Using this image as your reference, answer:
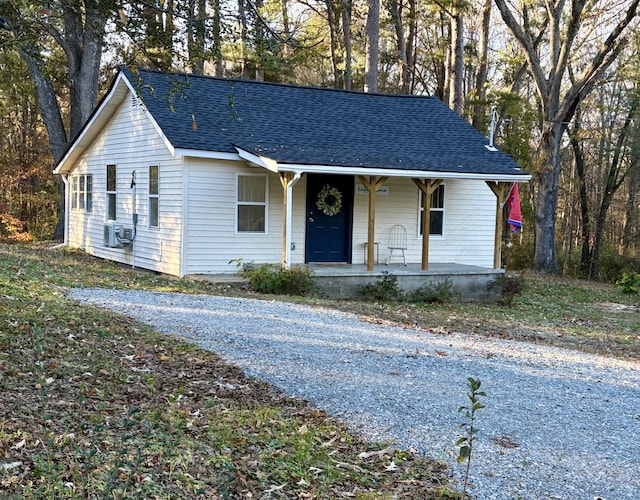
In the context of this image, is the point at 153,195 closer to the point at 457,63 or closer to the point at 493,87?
the point at 457,63

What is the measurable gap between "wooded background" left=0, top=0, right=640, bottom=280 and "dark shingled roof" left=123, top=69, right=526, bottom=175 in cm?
95

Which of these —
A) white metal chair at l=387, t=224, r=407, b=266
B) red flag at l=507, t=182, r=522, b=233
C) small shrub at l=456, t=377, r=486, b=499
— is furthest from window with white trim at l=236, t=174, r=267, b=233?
small shrub at l=456, t=377, r=486, b=499

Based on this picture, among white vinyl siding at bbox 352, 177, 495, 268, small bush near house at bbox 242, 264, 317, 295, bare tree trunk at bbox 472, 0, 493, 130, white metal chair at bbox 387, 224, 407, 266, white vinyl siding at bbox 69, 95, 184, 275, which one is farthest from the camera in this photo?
bare tree trunk at bbox 472, 0, 493, 130

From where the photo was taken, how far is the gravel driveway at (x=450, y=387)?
4.46 meters

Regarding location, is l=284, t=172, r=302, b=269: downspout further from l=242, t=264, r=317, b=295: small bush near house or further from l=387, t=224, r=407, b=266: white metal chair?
l=387, t=224, r=407, b=266: white metal chair

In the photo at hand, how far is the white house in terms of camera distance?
13.7 m

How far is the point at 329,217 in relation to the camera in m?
15.1

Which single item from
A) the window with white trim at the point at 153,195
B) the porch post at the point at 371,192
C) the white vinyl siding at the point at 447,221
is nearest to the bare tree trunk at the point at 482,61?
the white vinyl siding at the point at 447,221

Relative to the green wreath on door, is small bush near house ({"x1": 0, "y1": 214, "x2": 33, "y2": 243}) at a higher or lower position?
lower

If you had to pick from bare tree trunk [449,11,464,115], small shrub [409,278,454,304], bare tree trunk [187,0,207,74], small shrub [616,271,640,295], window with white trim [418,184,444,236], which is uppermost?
A: bare tree trunk [449,11,464,115]

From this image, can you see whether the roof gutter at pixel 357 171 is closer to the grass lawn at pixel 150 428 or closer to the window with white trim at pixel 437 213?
the window with white trim at pixel 437 213

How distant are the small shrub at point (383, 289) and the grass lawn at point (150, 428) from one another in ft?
20.1

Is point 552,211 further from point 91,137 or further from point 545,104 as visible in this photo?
point 91,137

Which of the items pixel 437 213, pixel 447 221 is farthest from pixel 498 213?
pixel 437 213
